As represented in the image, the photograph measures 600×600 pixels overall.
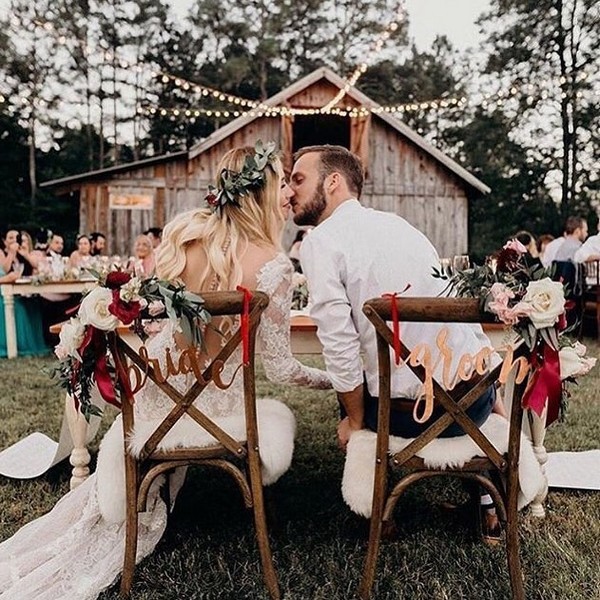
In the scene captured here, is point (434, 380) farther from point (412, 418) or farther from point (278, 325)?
point (278, 325)

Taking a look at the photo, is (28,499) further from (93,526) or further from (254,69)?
(254,69)

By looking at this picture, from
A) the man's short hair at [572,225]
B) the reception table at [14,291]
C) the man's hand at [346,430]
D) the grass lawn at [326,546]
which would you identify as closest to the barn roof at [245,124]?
the man's short hair at [572,225]

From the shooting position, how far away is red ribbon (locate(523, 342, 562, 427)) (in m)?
2.21

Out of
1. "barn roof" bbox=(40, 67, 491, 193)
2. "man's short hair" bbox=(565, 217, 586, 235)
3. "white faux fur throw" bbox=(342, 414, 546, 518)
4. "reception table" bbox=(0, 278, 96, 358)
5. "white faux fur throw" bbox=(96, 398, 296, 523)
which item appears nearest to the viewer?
"white faux fur throw" bbox=(342, 414, 546, 518)

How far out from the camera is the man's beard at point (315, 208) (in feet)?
9.80

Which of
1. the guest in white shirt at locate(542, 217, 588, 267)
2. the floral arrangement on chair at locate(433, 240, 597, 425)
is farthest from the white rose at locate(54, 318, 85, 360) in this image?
the guest in white shirt at locate(542, 217, 588, 267)

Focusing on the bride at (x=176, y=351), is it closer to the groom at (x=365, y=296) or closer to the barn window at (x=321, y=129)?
the groom at (x=365, y=296)

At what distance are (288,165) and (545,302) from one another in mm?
13826

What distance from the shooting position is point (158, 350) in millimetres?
2871

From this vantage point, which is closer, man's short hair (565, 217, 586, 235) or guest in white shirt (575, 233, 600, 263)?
guest in white shirt (575, 233, 600, 263)

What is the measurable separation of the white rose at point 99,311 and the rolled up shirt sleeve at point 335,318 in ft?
2.50

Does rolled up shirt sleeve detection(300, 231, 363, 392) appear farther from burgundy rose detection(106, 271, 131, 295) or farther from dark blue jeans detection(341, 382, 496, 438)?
burgundy rose detection(106, 271, 131, 295)

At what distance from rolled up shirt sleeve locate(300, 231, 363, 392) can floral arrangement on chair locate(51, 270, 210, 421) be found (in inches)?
19.3

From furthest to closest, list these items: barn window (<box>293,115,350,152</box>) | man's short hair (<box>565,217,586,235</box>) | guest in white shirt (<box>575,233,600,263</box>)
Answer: barn window (<box>293,115,350,152</box>)
man's short hair (<box>565,217,586,235</box>)
guest in white shirt (<box>575,233,600,263</box>)
